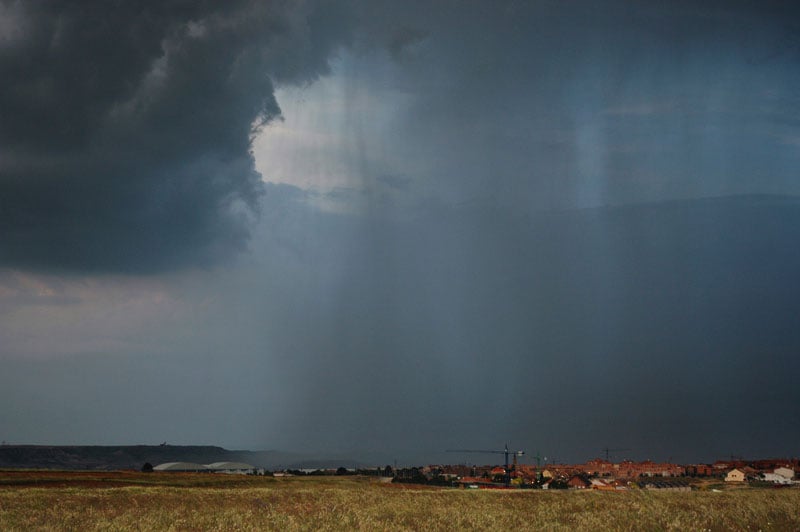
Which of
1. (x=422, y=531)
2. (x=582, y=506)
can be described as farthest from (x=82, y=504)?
(x=582, y=506)

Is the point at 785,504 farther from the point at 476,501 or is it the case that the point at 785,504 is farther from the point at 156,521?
the point at 156,521

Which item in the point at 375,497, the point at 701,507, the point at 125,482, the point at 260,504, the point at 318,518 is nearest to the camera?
the point at 318,518

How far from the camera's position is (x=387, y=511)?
46062 mm

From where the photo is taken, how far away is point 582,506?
2008 inches

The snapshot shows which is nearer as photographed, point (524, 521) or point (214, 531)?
point (214, 531)

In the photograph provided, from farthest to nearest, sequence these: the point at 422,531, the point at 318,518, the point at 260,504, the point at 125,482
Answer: the point at 125,482 → the point at 260,504 → the point at 318,518 → the point at 422,531

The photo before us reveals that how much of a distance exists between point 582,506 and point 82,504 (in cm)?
3548

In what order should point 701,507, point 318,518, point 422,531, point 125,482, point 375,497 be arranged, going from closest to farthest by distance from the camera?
1. point 422,531
2. point 318,518
3. point 701,507
4. point 375,497
5. point 125,482

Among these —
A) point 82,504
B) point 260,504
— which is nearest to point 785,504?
point 260,504

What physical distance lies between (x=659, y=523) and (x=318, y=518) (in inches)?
774

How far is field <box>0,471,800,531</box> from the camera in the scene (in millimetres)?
38406

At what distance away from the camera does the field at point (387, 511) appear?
38406 mm

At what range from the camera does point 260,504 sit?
52.2 meters

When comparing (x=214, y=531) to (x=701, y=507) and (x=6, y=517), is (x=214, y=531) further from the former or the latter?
(x=701, y=507)
